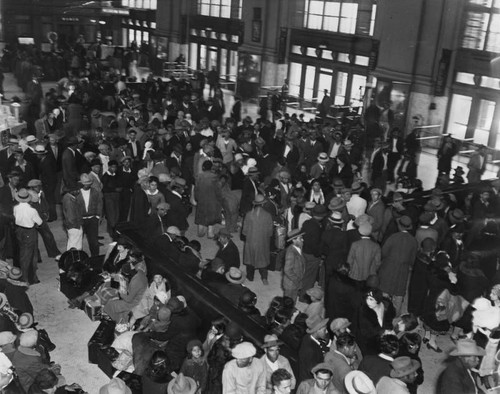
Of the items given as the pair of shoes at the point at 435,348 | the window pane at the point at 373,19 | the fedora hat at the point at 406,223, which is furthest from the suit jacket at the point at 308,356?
the window pane at the point at 373,19

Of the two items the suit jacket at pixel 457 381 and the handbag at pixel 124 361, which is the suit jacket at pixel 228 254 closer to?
the handbag at pixel 124 361

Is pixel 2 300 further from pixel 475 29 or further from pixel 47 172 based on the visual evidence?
pixel 475 29

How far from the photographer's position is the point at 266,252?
10.4 metres

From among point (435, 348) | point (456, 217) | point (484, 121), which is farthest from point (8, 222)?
point (484, 121)

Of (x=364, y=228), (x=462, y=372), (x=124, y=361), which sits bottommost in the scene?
(x=124, y=361)

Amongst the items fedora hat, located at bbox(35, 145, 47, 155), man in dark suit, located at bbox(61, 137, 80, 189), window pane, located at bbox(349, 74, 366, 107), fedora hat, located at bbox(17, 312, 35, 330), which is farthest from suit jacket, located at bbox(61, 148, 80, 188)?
window pane, located at bbox(349, 74, 366, 107)

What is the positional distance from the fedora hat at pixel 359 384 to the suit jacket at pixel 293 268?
3.73m

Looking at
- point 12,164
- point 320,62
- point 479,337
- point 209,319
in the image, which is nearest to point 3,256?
point 12,164

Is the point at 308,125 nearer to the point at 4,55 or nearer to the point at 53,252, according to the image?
the point at 53,252

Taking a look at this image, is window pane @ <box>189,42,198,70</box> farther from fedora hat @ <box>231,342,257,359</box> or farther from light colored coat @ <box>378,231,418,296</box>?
fedora hat @ <box>231,342,257,359</box>

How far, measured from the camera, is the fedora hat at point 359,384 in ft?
17.3

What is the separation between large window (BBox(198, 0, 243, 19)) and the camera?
3210 centimetres

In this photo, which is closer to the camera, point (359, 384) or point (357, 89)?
point (359, 384)

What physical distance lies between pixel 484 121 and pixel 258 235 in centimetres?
1371
